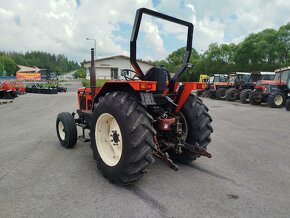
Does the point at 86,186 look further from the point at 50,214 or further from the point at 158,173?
the point at 158,173

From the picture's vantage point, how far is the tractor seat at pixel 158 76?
3.99 metres

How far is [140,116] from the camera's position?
338cm

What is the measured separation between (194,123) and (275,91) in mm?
13796

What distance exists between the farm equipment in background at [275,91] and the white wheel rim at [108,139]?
46.3 feet

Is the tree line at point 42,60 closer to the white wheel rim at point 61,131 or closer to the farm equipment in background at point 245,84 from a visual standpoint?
the farm equipment in background at point 245,84

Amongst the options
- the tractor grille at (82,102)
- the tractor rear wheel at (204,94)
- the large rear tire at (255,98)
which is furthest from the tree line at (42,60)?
the tractor grille at (82,102)

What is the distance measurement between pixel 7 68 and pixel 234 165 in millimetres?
115240

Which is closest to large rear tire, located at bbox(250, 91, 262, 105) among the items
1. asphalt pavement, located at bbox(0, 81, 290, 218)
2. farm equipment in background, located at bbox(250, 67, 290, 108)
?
farm equipment in background, located at bbox(250, 67, 290, 108)

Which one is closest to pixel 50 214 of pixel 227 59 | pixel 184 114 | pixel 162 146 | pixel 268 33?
pixel 162 146

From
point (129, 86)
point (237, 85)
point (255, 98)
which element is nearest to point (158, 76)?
point (129, 86)

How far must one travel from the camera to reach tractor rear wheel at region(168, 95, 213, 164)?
4.28 m

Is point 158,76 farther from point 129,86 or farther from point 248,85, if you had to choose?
point 248,85

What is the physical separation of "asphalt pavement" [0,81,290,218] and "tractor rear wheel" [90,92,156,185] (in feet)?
0.71

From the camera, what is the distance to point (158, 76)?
3988 mm
